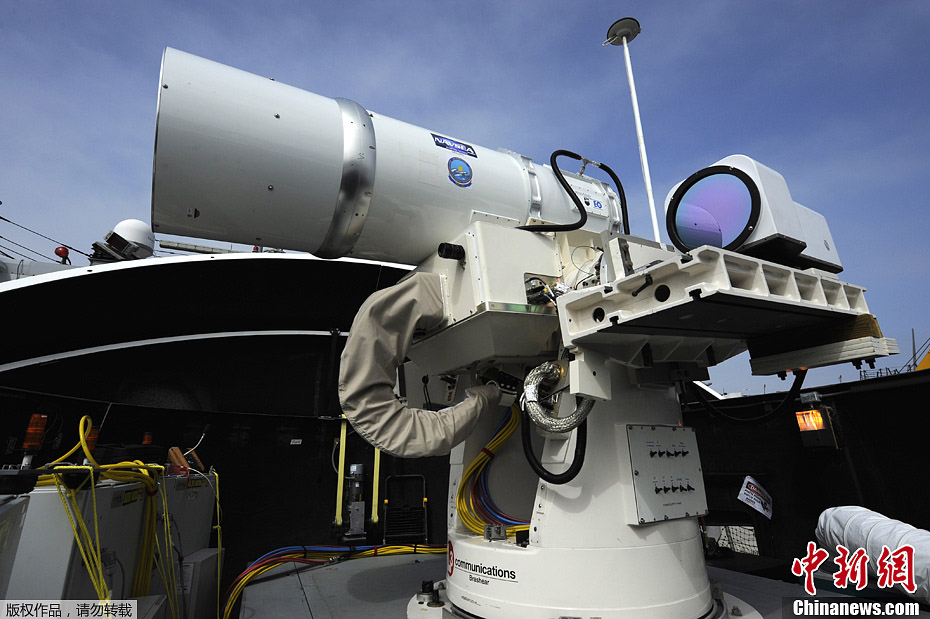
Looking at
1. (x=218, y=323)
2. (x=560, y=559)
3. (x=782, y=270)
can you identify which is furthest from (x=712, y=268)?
(x=218, y=323)

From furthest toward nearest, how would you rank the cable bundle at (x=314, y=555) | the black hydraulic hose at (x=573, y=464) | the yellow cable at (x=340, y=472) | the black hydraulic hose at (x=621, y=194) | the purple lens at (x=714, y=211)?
the yellow cable at (x=340, y=472) < the cable bundle at (x=314, y=555) < the black hydraulic hose at (x=621, y=194) < the purple lens at (x=714, y=211) < the black hydraulic hose at (x=573, y=464)

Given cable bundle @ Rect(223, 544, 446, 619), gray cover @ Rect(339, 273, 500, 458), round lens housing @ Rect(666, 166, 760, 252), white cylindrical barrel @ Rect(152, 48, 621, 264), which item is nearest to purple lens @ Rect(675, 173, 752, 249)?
round lens housing @ Rect(666, 166, 760, 252)

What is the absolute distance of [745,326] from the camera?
1.82 metres

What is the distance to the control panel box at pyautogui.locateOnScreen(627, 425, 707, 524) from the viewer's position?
1.87 meters

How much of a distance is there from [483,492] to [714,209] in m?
1.69

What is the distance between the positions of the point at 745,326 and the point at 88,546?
2.57 m

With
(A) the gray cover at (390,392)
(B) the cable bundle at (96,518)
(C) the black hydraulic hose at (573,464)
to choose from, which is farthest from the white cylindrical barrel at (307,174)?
(C) the black hydraulic hose at (573,464)

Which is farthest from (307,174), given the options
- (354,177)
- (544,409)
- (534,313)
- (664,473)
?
(664,473)

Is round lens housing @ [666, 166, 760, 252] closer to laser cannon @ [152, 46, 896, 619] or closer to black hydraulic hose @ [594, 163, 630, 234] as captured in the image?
laser cannon @ [152, 46, 896, 619]

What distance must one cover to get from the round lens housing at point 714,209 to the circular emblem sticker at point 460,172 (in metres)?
0.92

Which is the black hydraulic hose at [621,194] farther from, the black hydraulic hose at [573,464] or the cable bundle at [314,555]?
the cable bundle at [314,555]

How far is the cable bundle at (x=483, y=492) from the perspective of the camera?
230 cm

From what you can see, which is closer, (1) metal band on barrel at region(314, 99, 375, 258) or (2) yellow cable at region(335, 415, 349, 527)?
(1) metal band on barrel at region(314, 99, 375, 258)

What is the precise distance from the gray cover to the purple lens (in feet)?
3.59
